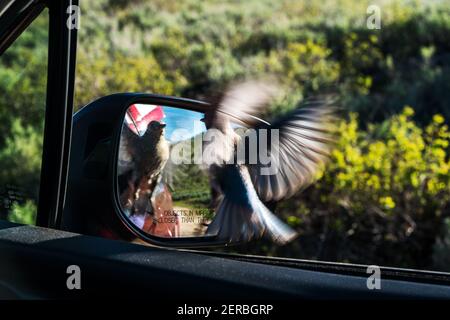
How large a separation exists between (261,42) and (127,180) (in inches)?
469

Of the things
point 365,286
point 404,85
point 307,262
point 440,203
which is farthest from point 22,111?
point 404,85

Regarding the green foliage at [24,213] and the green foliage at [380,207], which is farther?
the green foliage at [380,207]

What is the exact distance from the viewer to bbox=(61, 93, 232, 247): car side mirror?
5.44 ft

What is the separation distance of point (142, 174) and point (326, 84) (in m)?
2.57

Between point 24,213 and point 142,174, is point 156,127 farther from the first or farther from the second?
point 24,213

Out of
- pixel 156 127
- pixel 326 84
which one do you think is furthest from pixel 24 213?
pixel 326 84

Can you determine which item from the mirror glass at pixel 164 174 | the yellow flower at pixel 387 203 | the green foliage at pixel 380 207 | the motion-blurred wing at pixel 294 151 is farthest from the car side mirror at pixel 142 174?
the green foliage at pixel 380 207

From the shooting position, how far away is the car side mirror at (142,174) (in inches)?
65.3

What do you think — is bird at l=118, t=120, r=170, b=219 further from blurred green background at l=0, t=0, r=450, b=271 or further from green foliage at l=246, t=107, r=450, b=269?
green foliage at l=246, t=107, r=450, b=269

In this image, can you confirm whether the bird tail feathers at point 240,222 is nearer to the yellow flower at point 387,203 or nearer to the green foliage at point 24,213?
the green foliage at point 24,213

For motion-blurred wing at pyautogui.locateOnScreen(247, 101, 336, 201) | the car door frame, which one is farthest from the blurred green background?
motion-blurred wing at pyautogui.locateOnScreen(247, 101, 336, 201)

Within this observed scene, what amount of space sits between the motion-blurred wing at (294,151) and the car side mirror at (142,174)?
14cm

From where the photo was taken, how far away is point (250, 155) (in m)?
1.57
